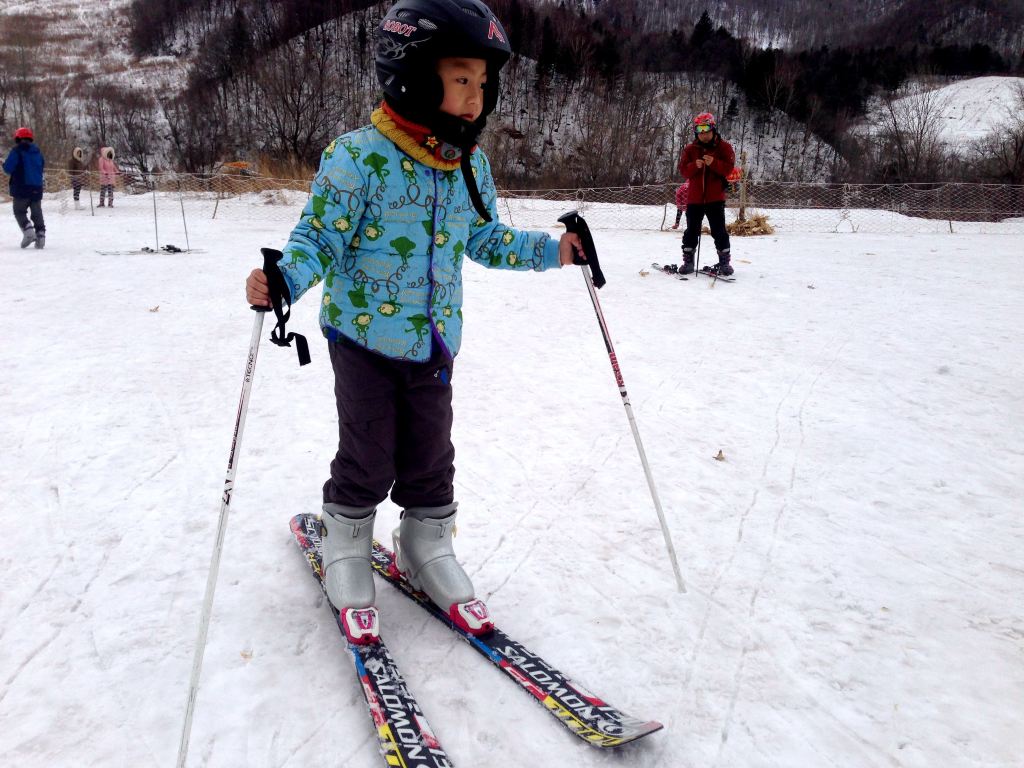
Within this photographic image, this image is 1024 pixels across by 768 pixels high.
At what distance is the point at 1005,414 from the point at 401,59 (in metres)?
4.34

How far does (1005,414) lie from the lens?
425cm

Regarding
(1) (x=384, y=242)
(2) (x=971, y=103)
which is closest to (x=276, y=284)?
(1) (x=384, y=242)

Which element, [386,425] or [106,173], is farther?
[106,173]

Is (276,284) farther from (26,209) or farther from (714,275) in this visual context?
(26,209)

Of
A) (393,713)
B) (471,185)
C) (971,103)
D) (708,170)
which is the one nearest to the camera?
(393,713)

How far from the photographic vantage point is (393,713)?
180cm

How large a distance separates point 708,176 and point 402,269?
740cm

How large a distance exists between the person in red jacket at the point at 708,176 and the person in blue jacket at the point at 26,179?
9.73 meters

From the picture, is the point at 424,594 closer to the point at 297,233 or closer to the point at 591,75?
the point at 297,233

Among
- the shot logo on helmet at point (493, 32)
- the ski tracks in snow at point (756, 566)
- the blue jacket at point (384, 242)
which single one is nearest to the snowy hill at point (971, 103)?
the ski tracks in snow at point (756, 566)

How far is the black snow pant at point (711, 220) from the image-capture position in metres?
8.59

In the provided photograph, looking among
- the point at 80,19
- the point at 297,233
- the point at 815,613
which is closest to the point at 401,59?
the point at 297,233

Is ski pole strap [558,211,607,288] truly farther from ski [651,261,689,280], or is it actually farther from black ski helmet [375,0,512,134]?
ski [651,261,689,280]

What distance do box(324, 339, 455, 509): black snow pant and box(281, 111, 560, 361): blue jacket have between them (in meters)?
0.06
